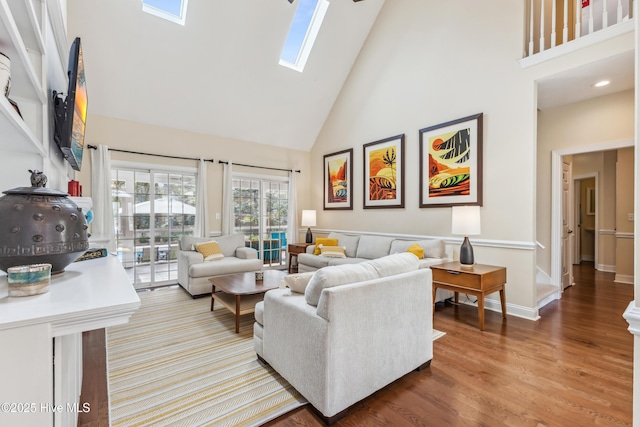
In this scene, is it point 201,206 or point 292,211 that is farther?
point 292,211

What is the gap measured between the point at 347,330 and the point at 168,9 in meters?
4.72

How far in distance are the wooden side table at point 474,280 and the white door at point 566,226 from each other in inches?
73.0

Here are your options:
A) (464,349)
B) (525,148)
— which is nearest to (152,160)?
(464,349)

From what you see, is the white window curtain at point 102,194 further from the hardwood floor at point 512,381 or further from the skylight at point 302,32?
the skylight at point 302,32

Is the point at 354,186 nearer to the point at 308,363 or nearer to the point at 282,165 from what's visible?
the point at 282,165

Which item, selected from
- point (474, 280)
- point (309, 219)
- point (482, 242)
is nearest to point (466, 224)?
point (482, 242)

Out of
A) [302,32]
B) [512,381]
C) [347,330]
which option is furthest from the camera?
[302,32]

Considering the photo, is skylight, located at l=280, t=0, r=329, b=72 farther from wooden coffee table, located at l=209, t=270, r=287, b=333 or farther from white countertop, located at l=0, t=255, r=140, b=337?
white countertop, located at l=0, t=255, r=140, b=337

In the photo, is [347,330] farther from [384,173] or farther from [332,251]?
[384,173]

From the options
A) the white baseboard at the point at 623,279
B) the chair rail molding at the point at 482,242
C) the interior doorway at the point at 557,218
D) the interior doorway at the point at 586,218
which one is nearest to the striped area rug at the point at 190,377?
the chair rail molding at the point at 482,242

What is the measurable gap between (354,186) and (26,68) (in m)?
4.86

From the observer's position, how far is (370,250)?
4.77 meters

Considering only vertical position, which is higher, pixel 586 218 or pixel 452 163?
pixel 452 163

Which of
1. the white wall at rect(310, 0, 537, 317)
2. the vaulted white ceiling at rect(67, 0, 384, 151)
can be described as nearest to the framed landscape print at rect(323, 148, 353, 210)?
the white wall at rect(310, 0, 537, 317)
